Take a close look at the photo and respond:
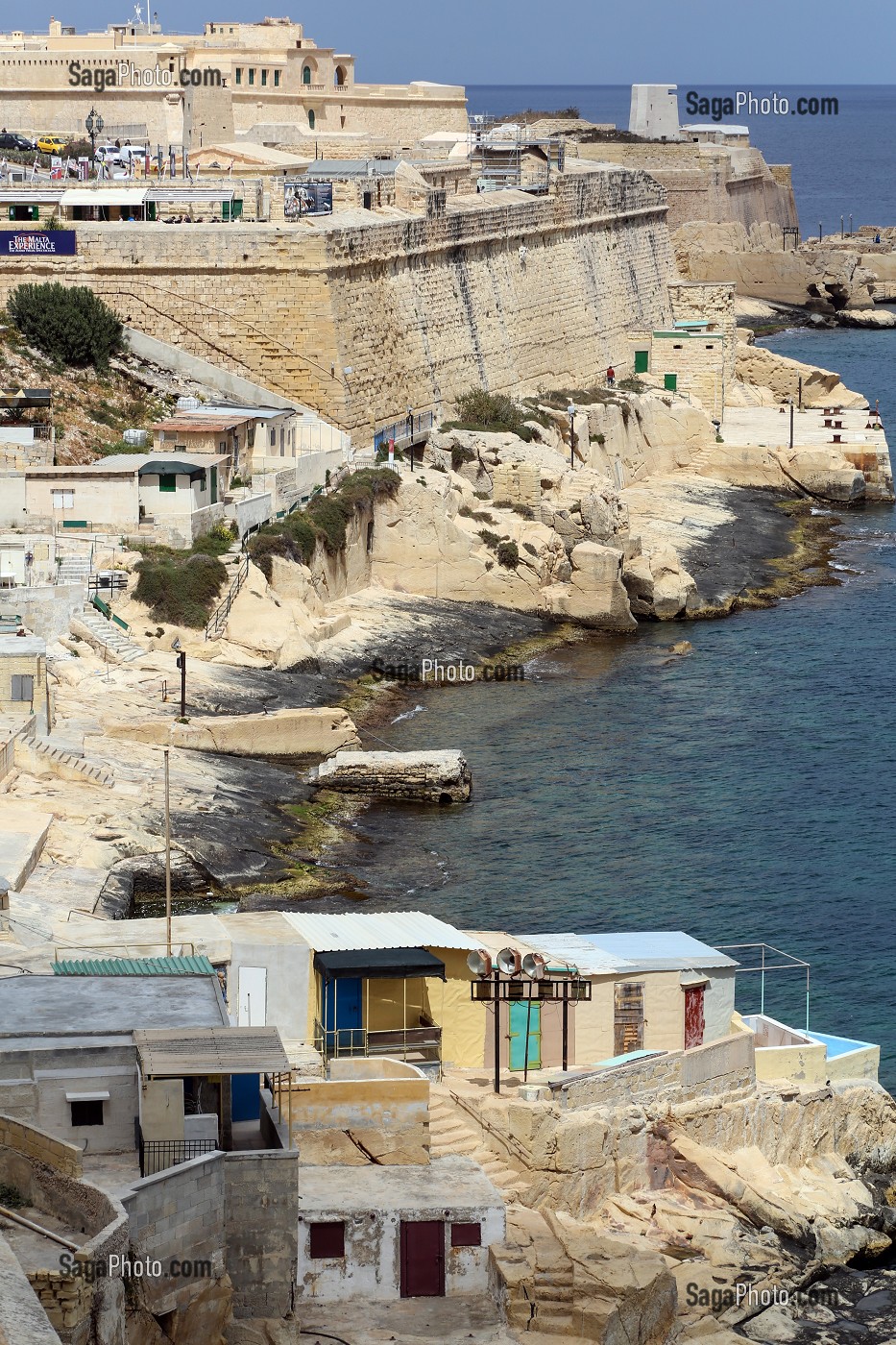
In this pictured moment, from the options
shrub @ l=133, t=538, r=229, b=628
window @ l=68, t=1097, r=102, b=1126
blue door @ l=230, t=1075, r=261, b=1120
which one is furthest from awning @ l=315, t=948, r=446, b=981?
shrub @ l=133, t=538, r=229, b=628

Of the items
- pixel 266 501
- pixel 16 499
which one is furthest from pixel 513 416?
pixel 16 499

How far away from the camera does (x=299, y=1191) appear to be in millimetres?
19969

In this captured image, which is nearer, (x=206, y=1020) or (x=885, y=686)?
(x=206, y=1020)

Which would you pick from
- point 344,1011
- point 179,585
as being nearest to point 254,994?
point 344,1011

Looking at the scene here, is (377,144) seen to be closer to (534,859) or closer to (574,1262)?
(534,859)

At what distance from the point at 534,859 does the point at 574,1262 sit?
14.1 metres

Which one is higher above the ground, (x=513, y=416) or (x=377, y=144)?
(x=377, y=144)

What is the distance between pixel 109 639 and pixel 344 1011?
667 inches

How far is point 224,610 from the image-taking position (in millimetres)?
42031

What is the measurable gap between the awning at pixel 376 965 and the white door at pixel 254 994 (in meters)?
0.57

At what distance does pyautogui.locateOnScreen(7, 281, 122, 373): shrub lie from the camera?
4984cm

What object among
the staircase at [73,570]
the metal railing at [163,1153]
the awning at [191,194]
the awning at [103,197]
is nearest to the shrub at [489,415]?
the awning at [191,194]

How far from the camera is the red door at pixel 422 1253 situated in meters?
19.8

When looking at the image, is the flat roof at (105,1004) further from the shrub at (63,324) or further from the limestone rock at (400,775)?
the shrub at (63,324)
